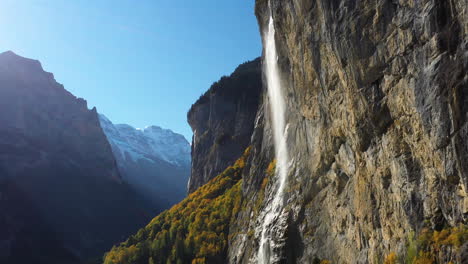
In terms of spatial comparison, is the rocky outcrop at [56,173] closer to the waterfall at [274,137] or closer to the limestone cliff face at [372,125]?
the waterfall at [274,137]

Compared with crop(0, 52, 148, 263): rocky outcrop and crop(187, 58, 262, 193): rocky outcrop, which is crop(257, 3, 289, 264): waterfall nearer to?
crop(187, 58, 262, 193): rocky outcrop

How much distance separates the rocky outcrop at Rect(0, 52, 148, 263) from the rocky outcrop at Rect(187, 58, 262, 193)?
59269 millimetres

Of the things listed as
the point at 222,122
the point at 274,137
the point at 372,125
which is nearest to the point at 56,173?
the point at 222,122

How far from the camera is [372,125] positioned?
2616 centimetres

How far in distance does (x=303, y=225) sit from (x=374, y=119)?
15.9 m

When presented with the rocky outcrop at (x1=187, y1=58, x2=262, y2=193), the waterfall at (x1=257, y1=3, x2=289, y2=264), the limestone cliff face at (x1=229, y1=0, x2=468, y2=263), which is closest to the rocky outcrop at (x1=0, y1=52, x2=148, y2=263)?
the rocky outcrop at (x1=187, y1=58, x2=262, y2=193)

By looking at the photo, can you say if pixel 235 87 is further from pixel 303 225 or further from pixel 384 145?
pixel 384 145

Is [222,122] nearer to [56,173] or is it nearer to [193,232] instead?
[193,232]

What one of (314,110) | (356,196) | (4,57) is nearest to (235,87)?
(314,110)

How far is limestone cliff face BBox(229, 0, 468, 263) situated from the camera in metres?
19.6

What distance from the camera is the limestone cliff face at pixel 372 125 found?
771 inches

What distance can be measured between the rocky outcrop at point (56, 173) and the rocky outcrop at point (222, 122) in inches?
2333

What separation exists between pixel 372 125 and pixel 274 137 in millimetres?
29256

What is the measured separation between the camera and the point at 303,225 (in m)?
38.2
